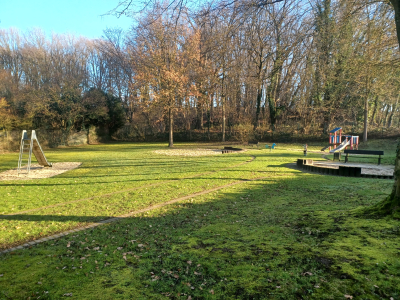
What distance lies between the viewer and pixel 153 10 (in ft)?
17.2

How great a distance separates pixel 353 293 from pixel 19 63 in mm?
49971

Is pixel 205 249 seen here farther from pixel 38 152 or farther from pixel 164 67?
pixel 164 67

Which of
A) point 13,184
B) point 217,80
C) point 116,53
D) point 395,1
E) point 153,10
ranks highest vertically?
point 116,53

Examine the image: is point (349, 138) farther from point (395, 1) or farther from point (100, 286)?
point (100, 286)

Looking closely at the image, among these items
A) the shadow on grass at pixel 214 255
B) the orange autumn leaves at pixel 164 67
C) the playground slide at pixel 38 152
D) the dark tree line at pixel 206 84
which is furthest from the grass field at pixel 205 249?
the orange autumn leaves at pixel 164 67

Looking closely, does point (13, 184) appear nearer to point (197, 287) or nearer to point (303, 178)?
point (197, 287)

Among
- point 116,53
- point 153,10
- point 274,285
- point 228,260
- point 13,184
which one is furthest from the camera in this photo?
point 116,53

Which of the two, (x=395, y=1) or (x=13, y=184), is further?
(x=13, y=184)

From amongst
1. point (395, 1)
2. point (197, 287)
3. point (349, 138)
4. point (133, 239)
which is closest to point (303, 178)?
point (395, 1)

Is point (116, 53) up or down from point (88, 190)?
up

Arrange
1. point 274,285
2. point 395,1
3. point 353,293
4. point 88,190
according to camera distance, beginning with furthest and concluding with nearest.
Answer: point 88,190 < point 395,1 < point 274,285 < point 353,293

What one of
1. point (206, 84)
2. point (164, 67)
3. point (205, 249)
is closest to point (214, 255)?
point (205, 249)

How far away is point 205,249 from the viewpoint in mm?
3543

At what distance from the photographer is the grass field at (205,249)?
247 centimetres
